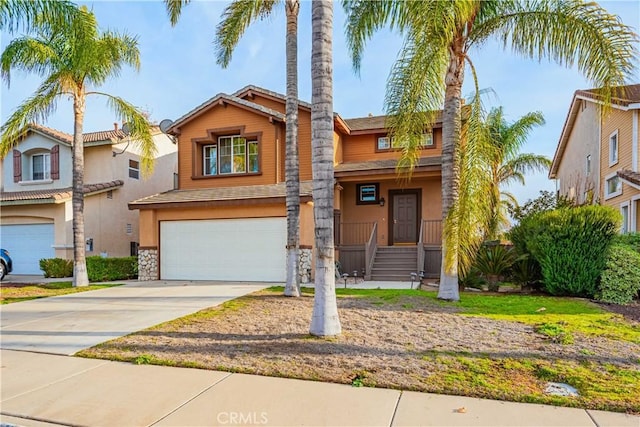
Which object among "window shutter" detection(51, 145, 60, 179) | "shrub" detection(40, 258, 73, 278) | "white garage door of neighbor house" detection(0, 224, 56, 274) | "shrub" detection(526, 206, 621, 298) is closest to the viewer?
"shrub" detection(526, 206, 621, 298)

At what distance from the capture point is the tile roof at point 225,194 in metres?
13.6

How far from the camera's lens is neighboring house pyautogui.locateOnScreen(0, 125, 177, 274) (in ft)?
53.7

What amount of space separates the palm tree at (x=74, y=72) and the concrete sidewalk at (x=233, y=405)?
31.8 feet

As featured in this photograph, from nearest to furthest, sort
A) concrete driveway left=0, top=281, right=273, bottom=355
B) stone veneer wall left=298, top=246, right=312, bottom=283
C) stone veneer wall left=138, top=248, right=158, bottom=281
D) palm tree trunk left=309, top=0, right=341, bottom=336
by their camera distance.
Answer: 1. palm tree trunk left=309, top=0, right=341, bottom=336
2. concrete driveway left=0, top=281, right=273, bottom=355
3. stone veneer wall left=298, top=246, right=312, bottom=283
4. stone veneer wall left=138, top=248, right=158, bottom=281

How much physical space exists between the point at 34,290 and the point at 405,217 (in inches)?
522

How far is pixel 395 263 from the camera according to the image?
1380 centimetres

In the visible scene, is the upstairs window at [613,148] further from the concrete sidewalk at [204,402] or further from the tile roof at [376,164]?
the concrete sidewalk at [204,402]

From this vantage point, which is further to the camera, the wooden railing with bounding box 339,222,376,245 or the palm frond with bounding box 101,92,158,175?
the wooden railing with bounding box 339,222,376,245

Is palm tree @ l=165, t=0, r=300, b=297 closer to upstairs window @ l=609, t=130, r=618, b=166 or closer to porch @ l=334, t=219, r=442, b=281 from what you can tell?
porch @ l=334, t=219, r=442, b=281

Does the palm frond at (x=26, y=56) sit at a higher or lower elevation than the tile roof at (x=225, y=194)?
higher

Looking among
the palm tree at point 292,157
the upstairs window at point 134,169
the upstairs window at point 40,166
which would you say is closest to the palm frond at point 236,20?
the palm tree at point 292,157

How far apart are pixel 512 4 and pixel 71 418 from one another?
1054 centimetres

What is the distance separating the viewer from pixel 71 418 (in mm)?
3664

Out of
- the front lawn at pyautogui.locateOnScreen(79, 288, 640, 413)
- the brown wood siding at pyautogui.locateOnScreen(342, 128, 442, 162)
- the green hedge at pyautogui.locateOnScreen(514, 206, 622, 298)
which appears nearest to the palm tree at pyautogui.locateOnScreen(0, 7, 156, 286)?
the front lawn at pyautogui.locateOnScreen(79, 288, 640, 413)
